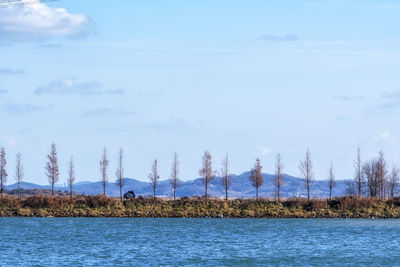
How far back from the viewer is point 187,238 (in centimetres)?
6756

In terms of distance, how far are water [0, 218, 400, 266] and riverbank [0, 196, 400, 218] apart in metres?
9.51

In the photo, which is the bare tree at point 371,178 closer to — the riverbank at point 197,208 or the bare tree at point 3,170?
the riverbank at point 197,208

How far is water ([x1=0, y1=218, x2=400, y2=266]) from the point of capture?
51969 millimetres

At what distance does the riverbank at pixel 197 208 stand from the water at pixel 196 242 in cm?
951

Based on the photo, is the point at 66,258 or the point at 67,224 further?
the point at 67,224

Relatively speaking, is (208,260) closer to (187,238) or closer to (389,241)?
(187,238)

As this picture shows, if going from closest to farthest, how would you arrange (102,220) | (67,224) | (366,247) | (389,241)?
(366,247) → (389,241) → (67,224) → (102,220)

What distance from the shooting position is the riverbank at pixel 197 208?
101125mm

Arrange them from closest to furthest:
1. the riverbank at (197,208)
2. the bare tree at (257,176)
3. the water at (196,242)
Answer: the water at (196,242)
the riverbank at (197,208)
the bare tree at (257,176)

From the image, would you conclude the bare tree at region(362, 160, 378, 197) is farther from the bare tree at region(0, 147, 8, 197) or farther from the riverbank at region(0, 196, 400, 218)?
the bare tree at region(0, 147, 8, 197)

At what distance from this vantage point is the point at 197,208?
104 metres

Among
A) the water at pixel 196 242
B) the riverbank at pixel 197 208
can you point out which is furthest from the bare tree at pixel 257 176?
the water at pixel 196 242

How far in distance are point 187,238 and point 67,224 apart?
22738mm

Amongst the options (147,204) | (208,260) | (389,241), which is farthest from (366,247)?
(147,204)
